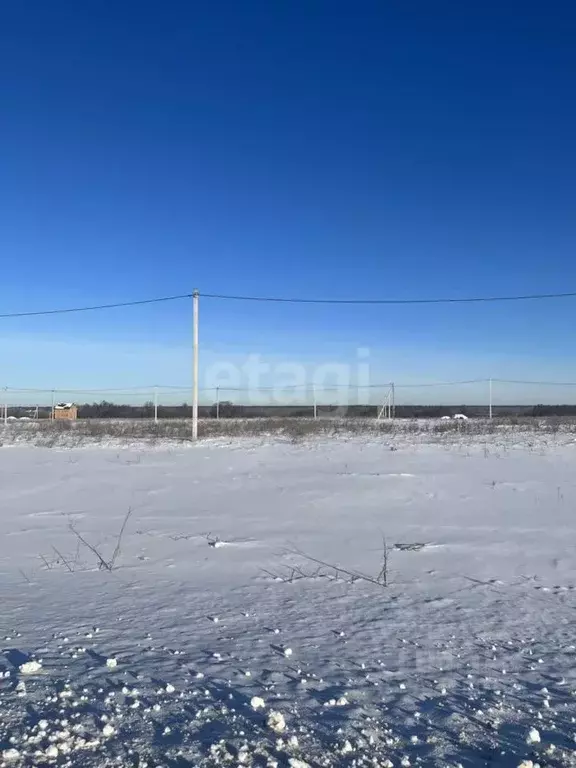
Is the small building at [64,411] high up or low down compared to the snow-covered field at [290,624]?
up

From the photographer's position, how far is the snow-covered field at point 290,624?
9.84 feet

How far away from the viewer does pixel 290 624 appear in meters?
4.86

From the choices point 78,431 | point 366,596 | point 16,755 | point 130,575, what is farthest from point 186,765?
point 78,431

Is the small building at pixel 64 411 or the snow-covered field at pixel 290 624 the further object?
the small building at pixel 64 411

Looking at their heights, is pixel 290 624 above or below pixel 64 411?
below

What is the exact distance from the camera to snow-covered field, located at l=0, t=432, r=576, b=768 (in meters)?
3.00

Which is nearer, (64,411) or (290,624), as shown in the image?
(290,624)

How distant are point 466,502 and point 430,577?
4081 mm

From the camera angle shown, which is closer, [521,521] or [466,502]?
[521,521]

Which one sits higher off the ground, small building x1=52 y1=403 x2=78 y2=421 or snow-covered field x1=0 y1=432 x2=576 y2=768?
small building x1=52 y1=403 x2=78 y2=421

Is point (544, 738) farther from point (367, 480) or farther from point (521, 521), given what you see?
Answer: point (367, 480)

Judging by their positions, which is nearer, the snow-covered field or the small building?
the snow-covered field

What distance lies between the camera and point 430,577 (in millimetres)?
6340

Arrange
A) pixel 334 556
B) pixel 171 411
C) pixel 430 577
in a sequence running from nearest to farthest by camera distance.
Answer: pixel 430 577, pixel 334 556, pixel 171 411
